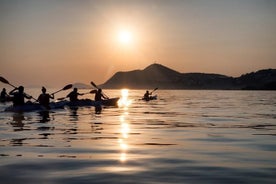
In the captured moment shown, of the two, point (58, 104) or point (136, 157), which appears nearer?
point (136, 157)

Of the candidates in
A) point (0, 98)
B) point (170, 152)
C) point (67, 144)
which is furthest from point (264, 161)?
point (0, 98)

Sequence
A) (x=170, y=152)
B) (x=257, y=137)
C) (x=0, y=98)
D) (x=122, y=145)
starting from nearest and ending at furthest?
1. (x=170, y=152)
2. (x=122, y=145)
3. (x=257, y=137)
4. (x=0, y=98)

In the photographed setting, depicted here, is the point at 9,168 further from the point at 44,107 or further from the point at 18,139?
the point at 44,107

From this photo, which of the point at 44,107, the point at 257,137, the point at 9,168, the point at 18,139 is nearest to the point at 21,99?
the point at 44,107

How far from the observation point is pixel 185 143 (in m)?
16.4

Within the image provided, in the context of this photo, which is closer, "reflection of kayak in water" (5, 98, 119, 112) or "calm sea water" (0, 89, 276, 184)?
"calm sea water" (0, 89, 276, 184)

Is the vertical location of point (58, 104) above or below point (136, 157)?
above

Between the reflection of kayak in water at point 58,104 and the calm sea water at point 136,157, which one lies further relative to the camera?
the reflection of kayak in water at point 58,104

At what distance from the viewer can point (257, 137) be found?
61.4 feet

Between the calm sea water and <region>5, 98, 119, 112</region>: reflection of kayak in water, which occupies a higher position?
<region>5, 98, 119, 112</region>: reflection of kayak in water

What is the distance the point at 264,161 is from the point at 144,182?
4932mm

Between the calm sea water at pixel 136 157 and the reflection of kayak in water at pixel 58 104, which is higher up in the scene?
the reflection of kayak in water at pixel 58 104

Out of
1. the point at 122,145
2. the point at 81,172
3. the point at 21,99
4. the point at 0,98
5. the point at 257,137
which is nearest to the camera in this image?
the point at 81,172

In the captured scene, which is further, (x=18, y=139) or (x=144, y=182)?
(x=18, y=139)
